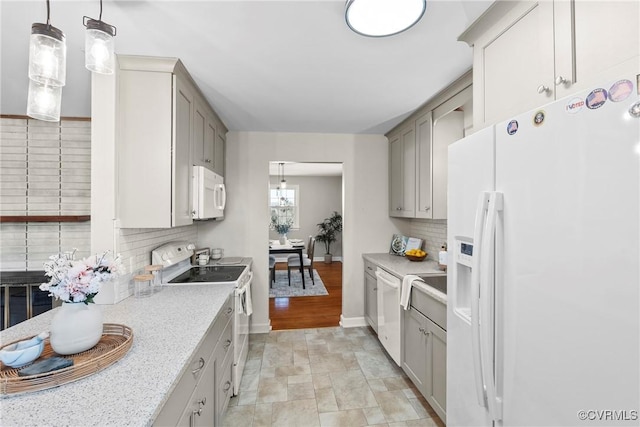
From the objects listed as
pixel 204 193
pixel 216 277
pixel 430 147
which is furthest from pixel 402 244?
pixel 204 193

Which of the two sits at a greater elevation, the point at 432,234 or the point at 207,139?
the point at 207,139

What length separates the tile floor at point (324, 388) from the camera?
1.96m

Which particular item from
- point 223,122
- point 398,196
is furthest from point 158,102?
point 398,196

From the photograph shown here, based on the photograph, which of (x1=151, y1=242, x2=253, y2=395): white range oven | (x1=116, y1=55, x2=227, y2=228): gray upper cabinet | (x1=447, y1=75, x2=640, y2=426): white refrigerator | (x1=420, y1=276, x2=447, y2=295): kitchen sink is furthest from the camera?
(x1=151, y1=242, x2=253, y2=395): white range oven

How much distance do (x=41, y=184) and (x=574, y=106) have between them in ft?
11.1

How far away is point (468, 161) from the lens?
3.96 ft

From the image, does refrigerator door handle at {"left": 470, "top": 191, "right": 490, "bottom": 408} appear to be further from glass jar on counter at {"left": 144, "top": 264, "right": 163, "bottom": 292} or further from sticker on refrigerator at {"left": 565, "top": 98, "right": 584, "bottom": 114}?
glass jar on counter at {"left": 144, "top": 264, "right": 163, "bottom": 292}

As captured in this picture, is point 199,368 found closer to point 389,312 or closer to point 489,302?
point 489,302

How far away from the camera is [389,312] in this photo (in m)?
2.64

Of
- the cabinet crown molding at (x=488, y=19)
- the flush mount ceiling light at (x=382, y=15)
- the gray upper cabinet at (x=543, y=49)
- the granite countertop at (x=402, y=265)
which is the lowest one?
the granite countertop at (x=402, y=265)

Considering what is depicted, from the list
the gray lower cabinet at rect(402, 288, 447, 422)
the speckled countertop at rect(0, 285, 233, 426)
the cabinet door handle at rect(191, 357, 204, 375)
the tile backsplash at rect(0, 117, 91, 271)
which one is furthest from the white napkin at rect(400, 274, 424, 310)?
the tile backsplash at rect(0, 117, 91, 271)

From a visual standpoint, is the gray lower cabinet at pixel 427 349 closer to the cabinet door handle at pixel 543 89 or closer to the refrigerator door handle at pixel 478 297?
the refrigerator door handle at pixel 478 297

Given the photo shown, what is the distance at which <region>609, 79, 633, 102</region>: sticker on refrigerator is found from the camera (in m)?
0.66

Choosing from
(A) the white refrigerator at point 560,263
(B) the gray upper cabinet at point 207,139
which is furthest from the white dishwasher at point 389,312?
(B) the gray upper cabinet at point 207,139
